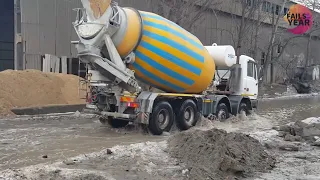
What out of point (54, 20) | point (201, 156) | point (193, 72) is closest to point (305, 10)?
point (54, 20)

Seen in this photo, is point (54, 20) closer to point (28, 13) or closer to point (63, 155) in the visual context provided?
point (28, 13)

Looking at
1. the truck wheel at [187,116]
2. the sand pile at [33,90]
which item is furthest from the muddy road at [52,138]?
the truck wheel at [187,116]

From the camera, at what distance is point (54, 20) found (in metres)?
23.8

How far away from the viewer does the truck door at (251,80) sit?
16797 millimetres

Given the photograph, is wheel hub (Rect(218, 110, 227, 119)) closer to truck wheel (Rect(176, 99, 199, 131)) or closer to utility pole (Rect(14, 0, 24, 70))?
truck wheel (Rect(176, 99, 199, 131))

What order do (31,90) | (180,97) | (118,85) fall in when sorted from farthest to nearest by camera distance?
1. (31,90)
2. (180,97)
3. (118,85)

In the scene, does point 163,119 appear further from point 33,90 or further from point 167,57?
point 33,90

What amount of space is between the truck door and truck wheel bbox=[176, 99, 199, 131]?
3.93 meters

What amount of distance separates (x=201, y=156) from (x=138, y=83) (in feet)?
15.8

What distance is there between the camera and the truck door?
16.8 m

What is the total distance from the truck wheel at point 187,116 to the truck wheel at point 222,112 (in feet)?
5.23

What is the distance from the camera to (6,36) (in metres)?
35.8

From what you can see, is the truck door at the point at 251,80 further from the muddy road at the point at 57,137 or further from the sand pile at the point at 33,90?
the sand pile at the point at 33,90

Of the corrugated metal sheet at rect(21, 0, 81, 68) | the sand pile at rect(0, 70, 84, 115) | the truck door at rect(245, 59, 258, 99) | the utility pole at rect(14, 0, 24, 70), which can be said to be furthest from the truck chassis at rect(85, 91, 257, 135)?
the utility pole at rect(14, 0, 24, 70)
